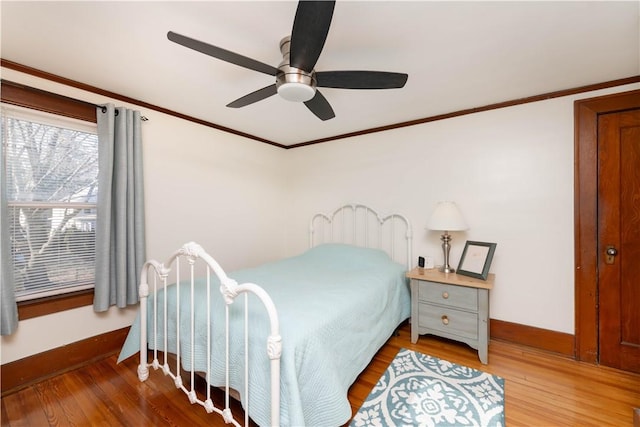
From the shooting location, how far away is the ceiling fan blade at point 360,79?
1464mm

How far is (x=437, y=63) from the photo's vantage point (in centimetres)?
180

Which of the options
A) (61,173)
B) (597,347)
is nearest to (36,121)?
(61,173)

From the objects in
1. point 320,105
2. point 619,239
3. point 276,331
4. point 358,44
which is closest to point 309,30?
point 358,44

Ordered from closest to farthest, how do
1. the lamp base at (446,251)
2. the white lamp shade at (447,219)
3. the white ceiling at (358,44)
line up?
the white ceiling at (358,44) < the white lamp shade at (447,219) < the lamp base at (446,251)

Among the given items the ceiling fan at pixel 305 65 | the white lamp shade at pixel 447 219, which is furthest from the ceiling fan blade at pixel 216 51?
the white lamp shade at pixel 447 219

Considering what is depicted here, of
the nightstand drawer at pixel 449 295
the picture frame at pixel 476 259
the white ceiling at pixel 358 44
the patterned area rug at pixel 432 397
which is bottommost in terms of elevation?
the patterned area rug at pixel 432 397

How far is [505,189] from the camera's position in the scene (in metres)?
2.43

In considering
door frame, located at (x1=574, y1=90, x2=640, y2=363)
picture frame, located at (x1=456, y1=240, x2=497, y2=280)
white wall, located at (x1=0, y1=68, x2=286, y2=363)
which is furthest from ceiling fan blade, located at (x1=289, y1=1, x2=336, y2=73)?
door frame, located at (x1=574, y1=90, x2=640, y2=363)

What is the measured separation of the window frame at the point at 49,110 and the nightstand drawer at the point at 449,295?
278 centimetres

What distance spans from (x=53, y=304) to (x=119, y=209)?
2.65ft

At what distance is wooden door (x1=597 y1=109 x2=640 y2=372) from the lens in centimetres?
198

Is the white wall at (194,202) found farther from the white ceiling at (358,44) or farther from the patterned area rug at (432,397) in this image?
the patterned area rug at (432,397)

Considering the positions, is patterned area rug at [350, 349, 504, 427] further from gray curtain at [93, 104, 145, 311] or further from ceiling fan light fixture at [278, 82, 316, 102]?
gray curtain at [93, 104, 145, 311]

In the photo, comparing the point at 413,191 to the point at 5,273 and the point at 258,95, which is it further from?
the point at 5,273
